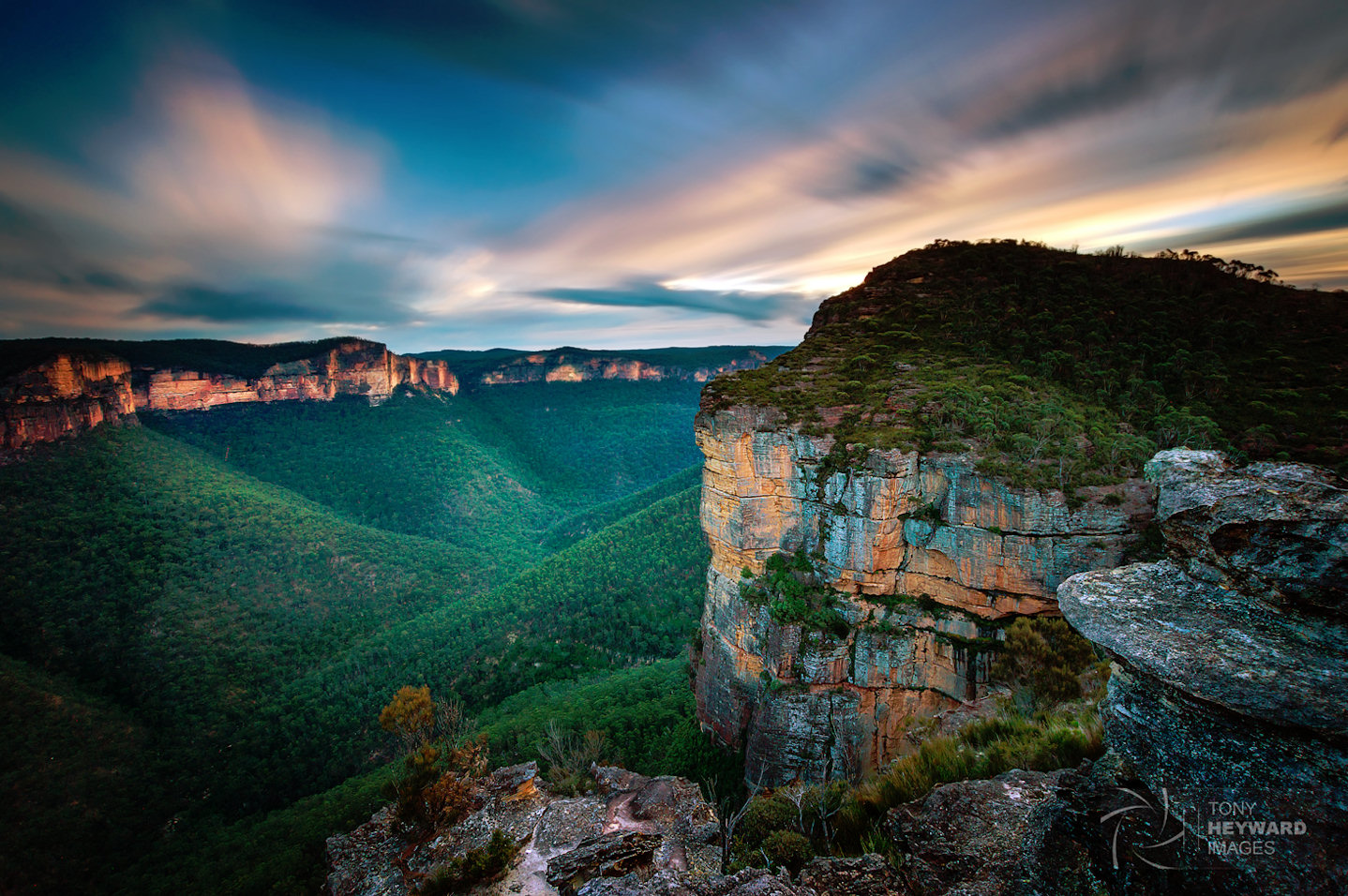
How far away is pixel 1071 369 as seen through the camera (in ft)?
67.3

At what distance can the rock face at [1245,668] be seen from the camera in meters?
3.28

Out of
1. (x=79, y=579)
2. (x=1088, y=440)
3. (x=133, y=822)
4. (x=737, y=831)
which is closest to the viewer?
(x=737, y=831)

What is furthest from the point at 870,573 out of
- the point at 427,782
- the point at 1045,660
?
the point at 427,782

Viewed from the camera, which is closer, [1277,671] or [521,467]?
[1277,671]

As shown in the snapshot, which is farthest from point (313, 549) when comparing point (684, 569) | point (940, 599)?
point (940, 599)

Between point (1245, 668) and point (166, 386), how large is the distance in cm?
11131

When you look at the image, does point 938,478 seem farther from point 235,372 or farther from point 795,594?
Result: point 235,372

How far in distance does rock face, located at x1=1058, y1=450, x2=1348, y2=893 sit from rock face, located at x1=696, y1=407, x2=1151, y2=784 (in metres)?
11.6

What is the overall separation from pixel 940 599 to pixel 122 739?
48332 millimetres

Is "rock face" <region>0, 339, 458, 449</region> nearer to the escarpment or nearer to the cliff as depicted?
the cliff

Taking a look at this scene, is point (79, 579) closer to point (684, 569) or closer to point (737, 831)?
A: point (684, 569)

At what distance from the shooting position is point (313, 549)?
5091 cm

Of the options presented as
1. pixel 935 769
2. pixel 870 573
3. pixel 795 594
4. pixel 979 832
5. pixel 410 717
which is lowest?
pixel 410 717

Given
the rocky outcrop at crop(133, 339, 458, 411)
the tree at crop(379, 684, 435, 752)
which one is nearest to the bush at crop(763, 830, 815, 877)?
the tree at crop(379, 684, 435, 752)
